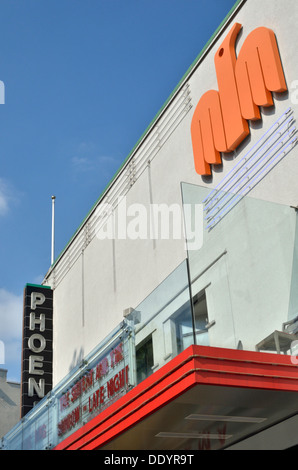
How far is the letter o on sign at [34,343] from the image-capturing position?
2497 centimetres

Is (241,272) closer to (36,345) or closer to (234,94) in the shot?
(234,94)

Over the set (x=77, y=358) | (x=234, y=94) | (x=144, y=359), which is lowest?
(x=144, y=359)

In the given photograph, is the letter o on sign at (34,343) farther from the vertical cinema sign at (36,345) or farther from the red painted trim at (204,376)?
the red painted trim at (204,376)

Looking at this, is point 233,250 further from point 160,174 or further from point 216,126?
point 160,174

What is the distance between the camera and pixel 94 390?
42.6 feet

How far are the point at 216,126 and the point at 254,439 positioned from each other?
7.59 metres

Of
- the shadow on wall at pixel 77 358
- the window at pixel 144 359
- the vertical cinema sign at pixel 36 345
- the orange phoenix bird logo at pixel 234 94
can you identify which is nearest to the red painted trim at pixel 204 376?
the window at pixel 144 359

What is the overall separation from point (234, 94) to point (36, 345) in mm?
14225

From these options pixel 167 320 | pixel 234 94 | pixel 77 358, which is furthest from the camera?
pixel 77 358

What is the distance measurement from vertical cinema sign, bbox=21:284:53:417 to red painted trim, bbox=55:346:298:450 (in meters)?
13.6

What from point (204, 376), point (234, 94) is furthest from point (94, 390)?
point (234, 94)

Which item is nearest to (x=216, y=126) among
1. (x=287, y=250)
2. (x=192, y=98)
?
(x=192, y=98)

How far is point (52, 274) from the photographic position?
27.1 m
